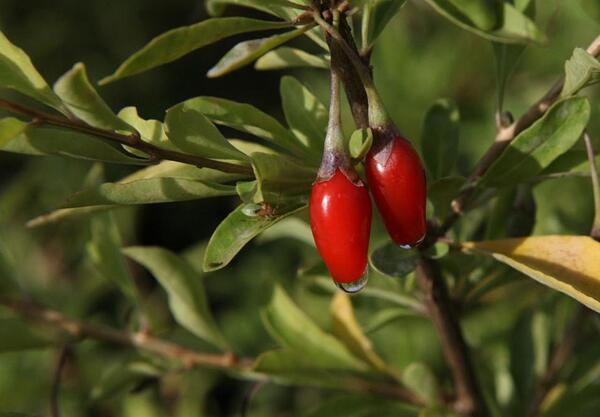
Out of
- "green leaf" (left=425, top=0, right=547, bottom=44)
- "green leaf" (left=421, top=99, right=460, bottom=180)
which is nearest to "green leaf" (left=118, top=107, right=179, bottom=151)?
"green leaf" (left=425, top=0, right=547, bottom=44)

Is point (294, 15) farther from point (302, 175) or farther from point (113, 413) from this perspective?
point (113, 413)

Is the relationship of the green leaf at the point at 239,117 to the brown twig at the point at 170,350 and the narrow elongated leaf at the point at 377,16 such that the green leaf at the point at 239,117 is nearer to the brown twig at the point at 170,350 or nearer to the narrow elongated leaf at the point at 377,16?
the narrow elongated leaf at the point at 377,16

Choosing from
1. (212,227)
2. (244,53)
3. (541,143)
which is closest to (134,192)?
Answer: (244,53)

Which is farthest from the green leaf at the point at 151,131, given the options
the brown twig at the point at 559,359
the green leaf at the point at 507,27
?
the brown twig at the point at 559,359

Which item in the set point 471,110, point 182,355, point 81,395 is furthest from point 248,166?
point 471,110

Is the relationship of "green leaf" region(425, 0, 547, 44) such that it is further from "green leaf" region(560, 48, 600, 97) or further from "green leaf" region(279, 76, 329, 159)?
"green leaf" region(279, 76, 329, 159)

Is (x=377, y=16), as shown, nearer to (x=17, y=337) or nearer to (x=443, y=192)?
(x=443, y=192)
